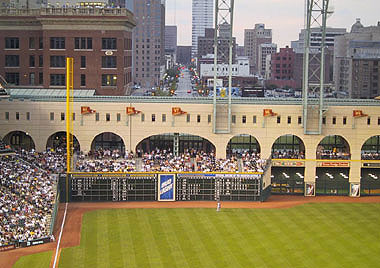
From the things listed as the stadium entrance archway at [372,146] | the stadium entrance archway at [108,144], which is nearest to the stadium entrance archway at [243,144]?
the stadium entrance archway at [108,144]

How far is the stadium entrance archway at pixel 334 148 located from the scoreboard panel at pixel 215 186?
9.64m

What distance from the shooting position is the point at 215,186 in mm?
66250

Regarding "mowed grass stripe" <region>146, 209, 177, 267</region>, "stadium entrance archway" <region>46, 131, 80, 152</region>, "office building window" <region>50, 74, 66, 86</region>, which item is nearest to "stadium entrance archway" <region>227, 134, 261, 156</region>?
"mowed grass stripe" <region>146, 209, 177, 267</region>

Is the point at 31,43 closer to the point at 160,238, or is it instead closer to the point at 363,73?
the point at 160,238

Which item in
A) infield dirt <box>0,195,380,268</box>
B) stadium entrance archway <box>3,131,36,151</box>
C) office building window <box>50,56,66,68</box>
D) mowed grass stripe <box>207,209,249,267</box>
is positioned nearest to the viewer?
mowed grass stripe <box>207,209,249,267</box>

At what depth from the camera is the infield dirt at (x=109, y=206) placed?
167ft

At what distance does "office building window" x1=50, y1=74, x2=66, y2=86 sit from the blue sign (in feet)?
83.0

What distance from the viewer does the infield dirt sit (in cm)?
5081

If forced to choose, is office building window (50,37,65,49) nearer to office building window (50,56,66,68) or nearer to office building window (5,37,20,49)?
office building window (50,56,66,68)

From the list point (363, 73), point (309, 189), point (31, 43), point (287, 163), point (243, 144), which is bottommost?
point (309, 189)

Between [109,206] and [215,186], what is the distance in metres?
10.0

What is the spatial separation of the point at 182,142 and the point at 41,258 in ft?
92.5

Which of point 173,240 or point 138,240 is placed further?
point 173,240

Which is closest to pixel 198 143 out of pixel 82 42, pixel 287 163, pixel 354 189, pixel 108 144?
pixel 108 144
